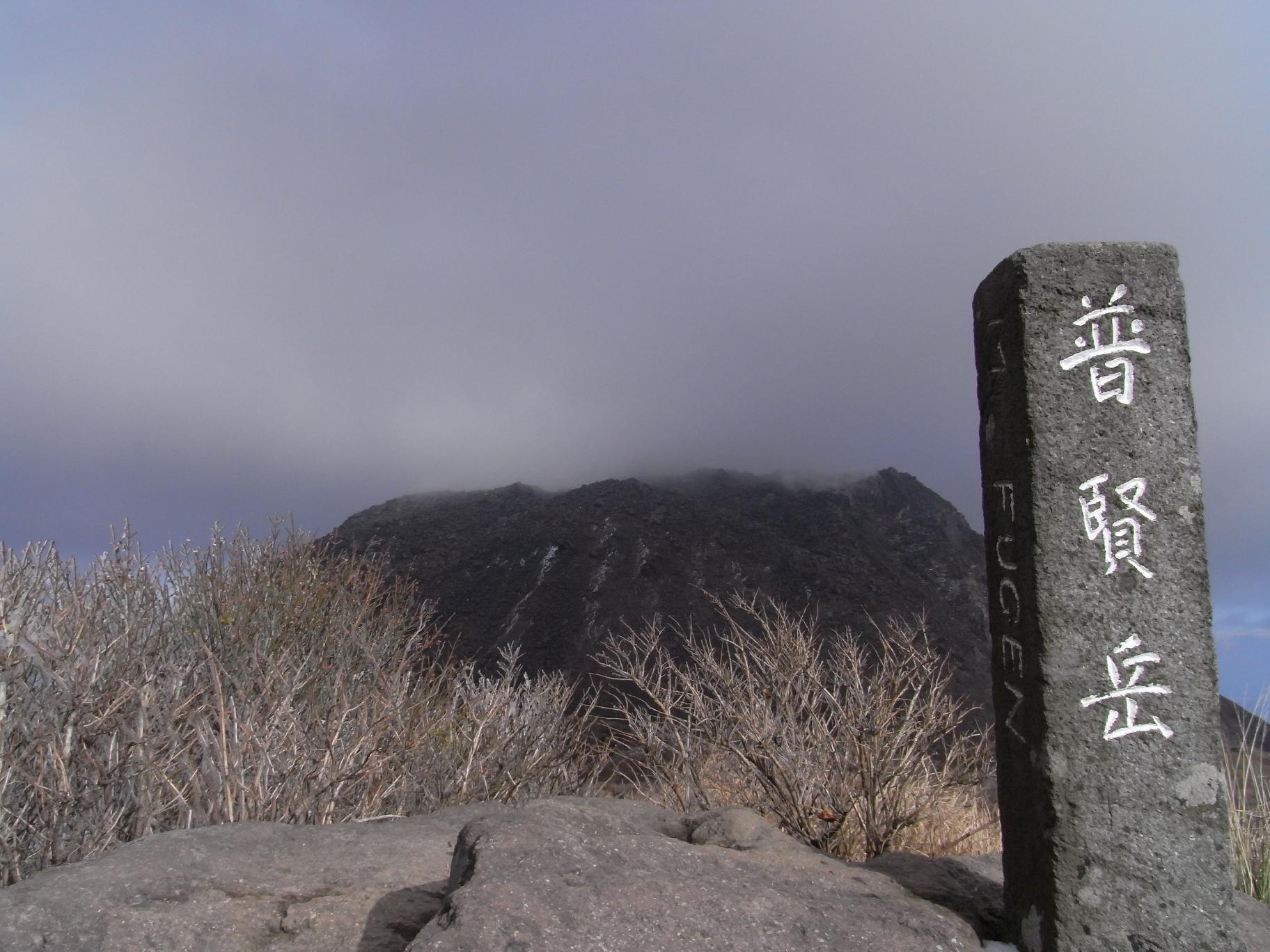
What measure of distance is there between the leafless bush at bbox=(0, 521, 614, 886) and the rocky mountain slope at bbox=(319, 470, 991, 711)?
17.2 meters

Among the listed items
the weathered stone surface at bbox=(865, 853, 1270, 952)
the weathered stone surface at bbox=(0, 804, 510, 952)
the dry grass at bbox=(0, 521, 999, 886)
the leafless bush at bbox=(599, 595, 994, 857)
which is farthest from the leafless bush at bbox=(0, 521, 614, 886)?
the weathered stone surface at bbox=(865, 853, 1270, 952)

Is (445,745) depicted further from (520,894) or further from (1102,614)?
(1102,614)

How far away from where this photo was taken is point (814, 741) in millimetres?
6754

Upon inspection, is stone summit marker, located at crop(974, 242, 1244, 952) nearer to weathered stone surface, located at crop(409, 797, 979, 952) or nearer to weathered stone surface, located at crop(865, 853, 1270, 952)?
weathered stone surface, located at crop(865, 853, 1270, 952)

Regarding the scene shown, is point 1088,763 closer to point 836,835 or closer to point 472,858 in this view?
point 472,858

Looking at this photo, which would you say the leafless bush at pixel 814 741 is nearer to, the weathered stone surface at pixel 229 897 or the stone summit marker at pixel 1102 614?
the stone summit marker at pixel 1102 614

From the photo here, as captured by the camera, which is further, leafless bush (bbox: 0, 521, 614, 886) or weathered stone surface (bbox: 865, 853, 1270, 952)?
leafless bush (bbox: 0, 521, 614, 886)

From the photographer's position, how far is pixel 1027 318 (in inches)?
148

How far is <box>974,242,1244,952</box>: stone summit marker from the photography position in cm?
333

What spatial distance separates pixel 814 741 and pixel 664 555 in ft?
110

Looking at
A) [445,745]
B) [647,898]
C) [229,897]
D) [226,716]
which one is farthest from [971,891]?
[445,745]

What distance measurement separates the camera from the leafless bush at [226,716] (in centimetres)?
544

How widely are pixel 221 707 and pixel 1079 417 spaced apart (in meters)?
4.83

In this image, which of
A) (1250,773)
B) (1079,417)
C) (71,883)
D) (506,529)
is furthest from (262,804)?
(506,529)
